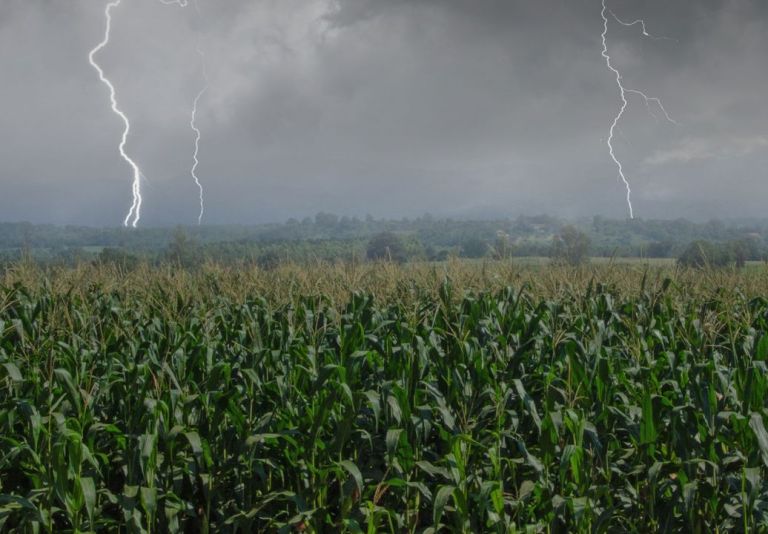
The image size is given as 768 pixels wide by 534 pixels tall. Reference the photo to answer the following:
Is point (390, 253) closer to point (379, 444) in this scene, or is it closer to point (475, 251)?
point (379, 444)

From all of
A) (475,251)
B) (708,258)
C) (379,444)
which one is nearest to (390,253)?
(708,258)

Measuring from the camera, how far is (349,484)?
479 centimetres

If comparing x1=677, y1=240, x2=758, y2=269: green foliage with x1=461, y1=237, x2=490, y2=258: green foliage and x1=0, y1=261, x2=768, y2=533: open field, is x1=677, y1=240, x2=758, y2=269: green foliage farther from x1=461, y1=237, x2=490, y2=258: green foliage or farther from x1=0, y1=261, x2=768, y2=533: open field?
x1=0, y1=261, x2=768, y2=533: open field

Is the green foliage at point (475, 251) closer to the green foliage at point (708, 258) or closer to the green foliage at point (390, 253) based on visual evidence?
the green foliage at point (390, 253)

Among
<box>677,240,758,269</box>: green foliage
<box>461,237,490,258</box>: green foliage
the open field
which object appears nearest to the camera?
the open field

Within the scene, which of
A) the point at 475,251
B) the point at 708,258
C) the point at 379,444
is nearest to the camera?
the point at 379,444

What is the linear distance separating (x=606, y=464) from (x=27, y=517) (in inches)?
177

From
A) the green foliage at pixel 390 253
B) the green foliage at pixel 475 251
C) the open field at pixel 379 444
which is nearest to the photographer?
the open field at pixel 379 444

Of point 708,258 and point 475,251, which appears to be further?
point 475,251

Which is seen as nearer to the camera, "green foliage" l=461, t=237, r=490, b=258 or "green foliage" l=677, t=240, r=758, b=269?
"green foliage" l=677, t=240, r=758, b=269

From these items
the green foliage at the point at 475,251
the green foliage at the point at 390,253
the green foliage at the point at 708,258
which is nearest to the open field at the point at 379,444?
the green foliage at the point at 708,258

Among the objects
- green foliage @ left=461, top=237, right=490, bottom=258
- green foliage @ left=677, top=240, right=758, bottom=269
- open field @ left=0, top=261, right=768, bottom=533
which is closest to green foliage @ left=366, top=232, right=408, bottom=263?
green foliage @ left=461, top=237, right=490, bottom=258

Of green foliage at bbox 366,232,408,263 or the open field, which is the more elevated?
green foliage at bbox 366,232,408,263

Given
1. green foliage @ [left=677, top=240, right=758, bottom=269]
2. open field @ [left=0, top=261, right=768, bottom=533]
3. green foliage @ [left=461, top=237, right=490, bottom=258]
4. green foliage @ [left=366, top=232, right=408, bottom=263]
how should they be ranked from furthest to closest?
green foliage @ [left=461, top=237, right=490, bottom=258] < green foliage @ [left=366, top=232, right=408, bottom=263] < green foliage @ [left=677, top=240, right=758, bottom=269] < open field @ [left=0, top=261, right=768, bottom=533]
